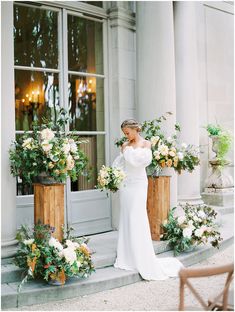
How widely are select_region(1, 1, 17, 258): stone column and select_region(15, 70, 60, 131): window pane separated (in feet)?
4.18

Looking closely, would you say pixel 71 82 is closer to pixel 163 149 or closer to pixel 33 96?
pixel 33 96

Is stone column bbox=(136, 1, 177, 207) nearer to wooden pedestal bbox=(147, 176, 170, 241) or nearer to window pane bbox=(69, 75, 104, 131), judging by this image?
wooden pedestal bbox=(147, 176, 170, 241)

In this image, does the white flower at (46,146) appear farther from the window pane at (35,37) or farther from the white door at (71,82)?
the window pane at (35,37)

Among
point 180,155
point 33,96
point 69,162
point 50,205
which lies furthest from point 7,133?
point 180,155

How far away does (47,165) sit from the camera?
484 centimetres

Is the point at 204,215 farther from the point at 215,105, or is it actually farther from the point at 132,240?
the point at 215,105

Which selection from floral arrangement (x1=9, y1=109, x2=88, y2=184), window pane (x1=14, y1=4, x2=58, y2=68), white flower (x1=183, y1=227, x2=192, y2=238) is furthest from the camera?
window pane (x1=14, y1=4, x2=58, y2=68)

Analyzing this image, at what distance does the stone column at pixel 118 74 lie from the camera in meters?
7.33

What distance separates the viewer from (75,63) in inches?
281

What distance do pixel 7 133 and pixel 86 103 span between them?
2417 millimetres

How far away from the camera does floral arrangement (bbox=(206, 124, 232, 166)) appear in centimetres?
902

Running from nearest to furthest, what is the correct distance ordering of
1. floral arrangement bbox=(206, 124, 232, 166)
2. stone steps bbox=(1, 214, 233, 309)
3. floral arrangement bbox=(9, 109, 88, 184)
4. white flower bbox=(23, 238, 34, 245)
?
stone steps bbox=(1, 214, 233, 309) < white flower bbox=(23, 238, 34, 245) < floral arrangement bbox=(9, 109, 88, 184) < floral arrangement bbox=(206, 124, 232, 166)

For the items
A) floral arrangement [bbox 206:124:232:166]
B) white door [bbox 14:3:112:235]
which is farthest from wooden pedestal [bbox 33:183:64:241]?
floral arrangement [bbox 206:124:232:166]

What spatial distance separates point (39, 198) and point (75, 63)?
2915 mm
